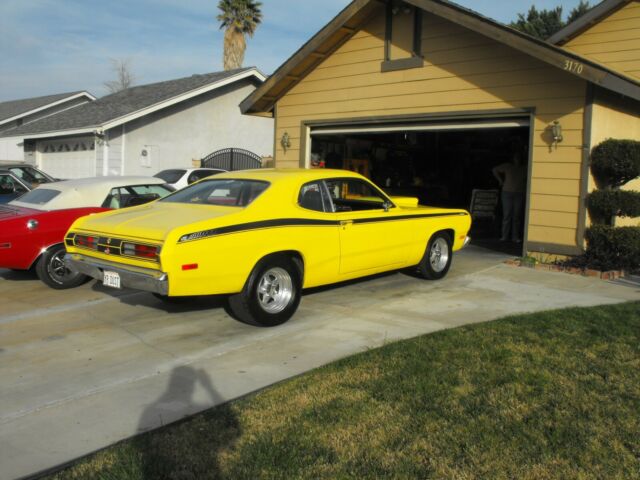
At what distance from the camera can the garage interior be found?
13.3 metres

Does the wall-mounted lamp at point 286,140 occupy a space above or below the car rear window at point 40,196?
above

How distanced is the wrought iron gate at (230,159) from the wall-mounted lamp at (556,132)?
1404 centimetres

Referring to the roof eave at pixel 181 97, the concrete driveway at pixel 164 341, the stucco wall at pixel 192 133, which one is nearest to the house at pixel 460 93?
the concrete driveway at pixel 164 341

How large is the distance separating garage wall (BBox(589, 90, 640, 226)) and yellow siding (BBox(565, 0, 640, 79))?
7.20ft

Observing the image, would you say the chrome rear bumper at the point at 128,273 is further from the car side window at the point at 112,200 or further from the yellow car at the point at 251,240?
the car side window at the point at 112,200

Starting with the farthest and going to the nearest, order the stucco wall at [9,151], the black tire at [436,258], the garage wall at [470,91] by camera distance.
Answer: the stucco wall at [9,151] → the garage wall at [470,91] → the black tire at [436,258]

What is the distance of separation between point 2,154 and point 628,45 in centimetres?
2668

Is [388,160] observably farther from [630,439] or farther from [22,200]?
[630,439]

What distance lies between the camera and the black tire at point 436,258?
Result: 8.38 m

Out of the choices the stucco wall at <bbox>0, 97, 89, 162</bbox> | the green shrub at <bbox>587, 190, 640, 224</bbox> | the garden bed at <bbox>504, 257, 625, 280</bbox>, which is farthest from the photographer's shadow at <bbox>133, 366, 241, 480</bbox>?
the stucco wall at <bbox>0, 97, 89, 162</bbox>

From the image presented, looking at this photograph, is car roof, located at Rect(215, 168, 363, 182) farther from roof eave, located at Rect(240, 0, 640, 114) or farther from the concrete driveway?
roof eave, located at Rect(240, 0, 640, 114)

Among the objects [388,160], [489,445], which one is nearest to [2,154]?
[388,160]

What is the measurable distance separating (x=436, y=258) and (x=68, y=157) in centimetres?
1691

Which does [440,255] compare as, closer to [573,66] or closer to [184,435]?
[573,66]
